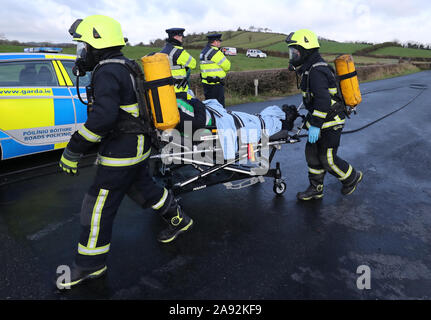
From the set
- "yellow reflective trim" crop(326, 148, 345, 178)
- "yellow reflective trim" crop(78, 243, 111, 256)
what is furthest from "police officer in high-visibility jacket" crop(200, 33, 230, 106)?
"yellow reflective trim" crop(78, 243, 111, 256)

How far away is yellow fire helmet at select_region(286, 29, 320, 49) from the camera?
12.8ft

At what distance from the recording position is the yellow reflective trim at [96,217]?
8.86 ft

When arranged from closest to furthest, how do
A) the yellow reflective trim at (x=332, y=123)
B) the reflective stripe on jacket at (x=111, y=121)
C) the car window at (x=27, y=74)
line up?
the reflective stripe on jacket at (x=111, y=121) → the yellow reflective trim at (x=332, y=123) → the car window at (x=27, y=74)

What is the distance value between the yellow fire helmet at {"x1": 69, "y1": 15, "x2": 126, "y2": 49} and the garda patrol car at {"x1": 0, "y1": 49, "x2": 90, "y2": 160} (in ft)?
8.80

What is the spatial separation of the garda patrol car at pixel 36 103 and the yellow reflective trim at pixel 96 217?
285 centimetres

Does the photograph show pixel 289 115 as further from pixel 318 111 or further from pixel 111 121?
pixel 111 121

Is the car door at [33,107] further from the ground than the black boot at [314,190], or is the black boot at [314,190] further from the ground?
the car door at [33,107]

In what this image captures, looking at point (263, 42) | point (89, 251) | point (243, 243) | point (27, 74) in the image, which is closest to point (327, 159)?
point (243, 243)

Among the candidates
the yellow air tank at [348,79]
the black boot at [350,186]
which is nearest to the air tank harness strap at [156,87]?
the yellow air tank at [348,79]

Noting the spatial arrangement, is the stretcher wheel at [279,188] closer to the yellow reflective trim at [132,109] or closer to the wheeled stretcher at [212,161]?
the wheeled stretcher at [212,161]

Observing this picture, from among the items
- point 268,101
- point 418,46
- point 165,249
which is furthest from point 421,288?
point 418,46

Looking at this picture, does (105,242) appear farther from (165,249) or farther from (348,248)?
(348,248)

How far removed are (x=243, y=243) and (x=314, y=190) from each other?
154 centimetres

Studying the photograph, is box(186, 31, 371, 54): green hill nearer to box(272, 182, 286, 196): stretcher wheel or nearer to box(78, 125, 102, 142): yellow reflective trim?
box(272, 182, 286, 196): stretcher wheel
